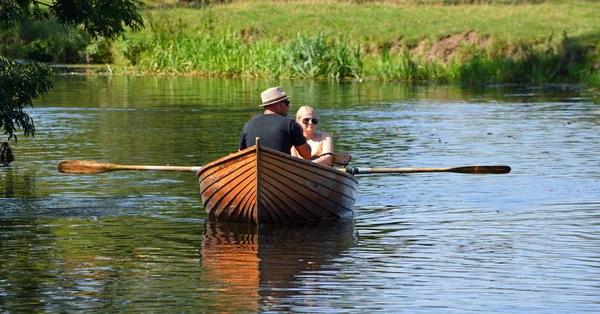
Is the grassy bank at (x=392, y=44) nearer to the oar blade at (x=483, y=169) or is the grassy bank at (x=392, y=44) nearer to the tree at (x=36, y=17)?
the tree at (x=36, y=17)

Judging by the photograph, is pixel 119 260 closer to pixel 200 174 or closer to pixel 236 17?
pixel 200 174

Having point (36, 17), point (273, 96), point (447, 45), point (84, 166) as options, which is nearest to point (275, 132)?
point (273, 96)

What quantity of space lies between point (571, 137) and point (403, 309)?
14616mm

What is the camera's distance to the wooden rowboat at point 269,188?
42.0 feet

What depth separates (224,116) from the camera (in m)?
28.7

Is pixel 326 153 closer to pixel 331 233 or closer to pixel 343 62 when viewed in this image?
pixel 331 233

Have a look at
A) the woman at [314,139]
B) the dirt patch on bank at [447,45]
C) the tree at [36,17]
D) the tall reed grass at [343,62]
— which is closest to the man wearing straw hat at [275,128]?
the woman at [314,139]

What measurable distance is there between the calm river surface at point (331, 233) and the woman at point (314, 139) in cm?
79

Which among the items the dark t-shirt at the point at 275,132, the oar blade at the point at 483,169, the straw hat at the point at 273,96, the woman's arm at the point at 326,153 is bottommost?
the oar blade at the point at 483,169

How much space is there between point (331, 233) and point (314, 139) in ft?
5.34

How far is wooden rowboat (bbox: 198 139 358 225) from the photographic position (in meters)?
12.8

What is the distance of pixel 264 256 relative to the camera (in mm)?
11727

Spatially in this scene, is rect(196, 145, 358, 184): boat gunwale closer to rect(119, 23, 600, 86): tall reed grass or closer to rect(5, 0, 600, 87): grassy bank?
rect(5, 0, 600, 87): grassy bank

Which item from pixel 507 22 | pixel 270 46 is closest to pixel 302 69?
pixel 270 46
